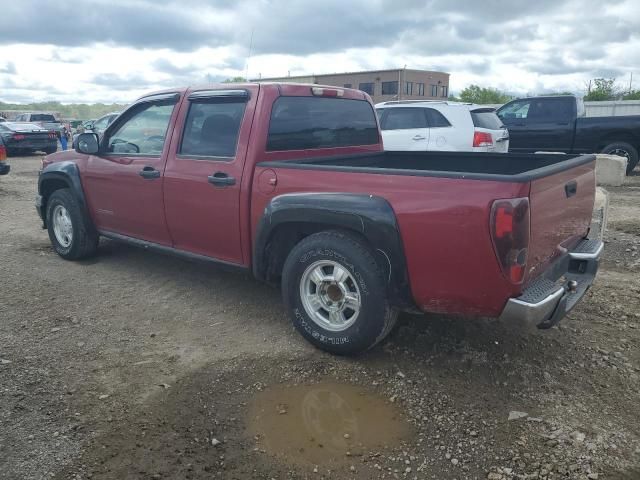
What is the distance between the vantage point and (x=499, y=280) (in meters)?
2.93

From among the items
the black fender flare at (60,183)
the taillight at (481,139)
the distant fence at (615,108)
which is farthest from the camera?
the distant fence at (615,108)

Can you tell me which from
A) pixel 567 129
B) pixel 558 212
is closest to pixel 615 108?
pixel 567 129

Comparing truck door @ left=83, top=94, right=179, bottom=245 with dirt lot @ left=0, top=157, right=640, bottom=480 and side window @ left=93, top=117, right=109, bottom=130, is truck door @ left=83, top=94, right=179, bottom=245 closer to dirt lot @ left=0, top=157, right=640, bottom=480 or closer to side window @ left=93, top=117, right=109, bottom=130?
dirt lot @ left=0, top=157, right=640, bottom=480

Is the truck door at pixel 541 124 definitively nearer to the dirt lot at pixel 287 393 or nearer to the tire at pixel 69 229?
the dirt lot at pixel 287 393

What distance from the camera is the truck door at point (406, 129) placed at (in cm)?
978

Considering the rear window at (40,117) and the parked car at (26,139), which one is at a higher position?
the rear window at (40,117)

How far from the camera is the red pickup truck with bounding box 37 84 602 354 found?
9.74 feet

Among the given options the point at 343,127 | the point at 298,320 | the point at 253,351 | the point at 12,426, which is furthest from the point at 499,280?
the point at 12,426

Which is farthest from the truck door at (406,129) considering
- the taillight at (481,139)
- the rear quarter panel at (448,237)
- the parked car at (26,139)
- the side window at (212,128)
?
the parked car at (26,139)

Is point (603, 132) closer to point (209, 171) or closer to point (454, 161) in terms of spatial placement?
point (454, 161)

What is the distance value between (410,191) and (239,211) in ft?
4.72

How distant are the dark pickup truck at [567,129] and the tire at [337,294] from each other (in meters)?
10.2

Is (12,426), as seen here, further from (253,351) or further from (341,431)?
(341,431)

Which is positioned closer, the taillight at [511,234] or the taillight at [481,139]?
the taillight at [511,234]
